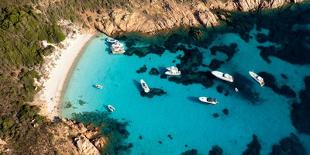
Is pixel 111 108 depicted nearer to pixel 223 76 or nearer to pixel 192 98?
pixel 192 98

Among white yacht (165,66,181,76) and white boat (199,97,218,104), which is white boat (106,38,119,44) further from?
white boat (199,97,218,104)

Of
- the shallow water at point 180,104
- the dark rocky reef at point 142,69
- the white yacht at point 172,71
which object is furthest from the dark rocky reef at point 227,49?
the dark rocky reef at point 142,69

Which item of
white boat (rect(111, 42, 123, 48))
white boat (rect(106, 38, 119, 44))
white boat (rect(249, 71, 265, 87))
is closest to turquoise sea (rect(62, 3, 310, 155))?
white boat (rect(249, 71, 265, 87))

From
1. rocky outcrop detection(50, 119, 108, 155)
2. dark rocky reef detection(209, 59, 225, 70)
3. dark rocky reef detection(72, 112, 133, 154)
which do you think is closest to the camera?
rocky outcrop detection(50, 119, 108, 155)

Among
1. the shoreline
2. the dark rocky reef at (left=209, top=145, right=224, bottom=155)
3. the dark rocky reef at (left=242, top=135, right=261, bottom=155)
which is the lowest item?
the dark rocky reef at (left=242, top=135, right=261, bottom=155)

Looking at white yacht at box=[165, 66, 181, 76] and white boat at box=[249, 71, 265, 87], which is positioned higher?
white yacht at box=[165, 66, 181, 76]
